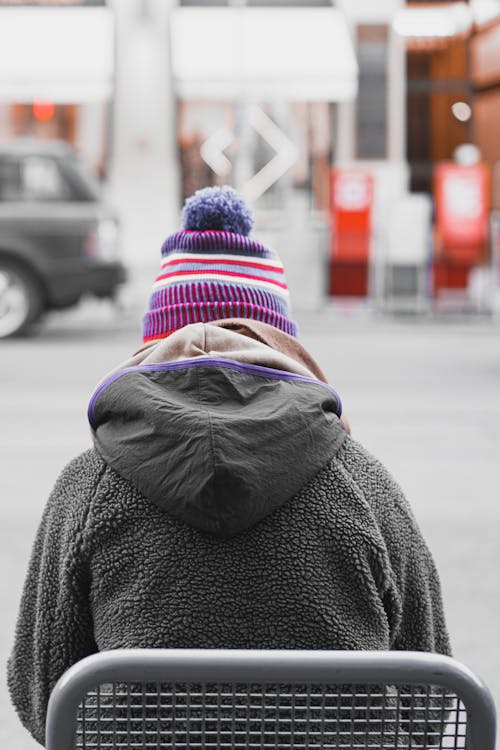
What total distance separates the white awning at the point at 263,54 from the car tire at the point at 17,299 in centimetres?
746

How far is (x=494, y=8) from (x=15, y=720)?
20835 mm

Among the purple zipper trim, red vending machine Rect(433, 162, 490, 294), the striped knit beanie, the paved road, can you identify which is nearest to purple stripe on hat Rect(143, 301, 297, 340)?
the striped knit beanie

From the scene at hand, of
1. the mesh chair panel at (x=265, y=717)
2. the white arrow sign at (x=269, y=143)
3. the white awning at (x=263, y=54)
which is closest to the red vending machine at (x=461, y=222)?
the white awning at (x=263, y=54)

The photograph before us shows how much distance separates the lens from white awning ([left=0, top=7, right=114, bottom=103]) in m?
19.2

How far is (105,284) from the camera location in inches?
516

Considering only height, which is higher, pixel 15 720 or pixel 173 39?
pixel 173 39

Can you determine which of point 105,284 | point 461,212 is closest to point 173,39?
point 461,212

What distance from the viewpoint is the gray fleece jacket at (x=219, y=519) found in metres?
1.69

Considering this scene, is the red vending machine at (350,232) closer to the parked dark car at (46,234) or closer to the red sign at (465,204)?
the red sign at (465,204)

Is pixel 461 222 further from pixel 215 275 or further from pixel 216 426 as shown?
pixel 216 426

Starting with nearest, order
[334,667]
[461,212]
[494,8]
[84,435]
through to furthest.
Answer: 1. [334,667]
2. [84,435]
3. [461,212]
4. [494,8]

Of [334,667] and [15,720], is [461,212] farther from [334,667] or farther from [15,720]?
[334,667]

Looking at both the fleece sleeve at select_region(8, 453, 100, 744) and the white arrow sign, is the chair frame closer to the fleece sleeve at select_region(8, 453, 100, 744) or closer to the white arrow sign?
the fleece sleeve at select_region(8, 453, 100, 744)

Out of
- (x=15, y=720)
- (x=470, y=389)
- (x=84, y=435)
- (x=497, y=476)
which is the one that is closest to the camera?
(x=15, y=720)
